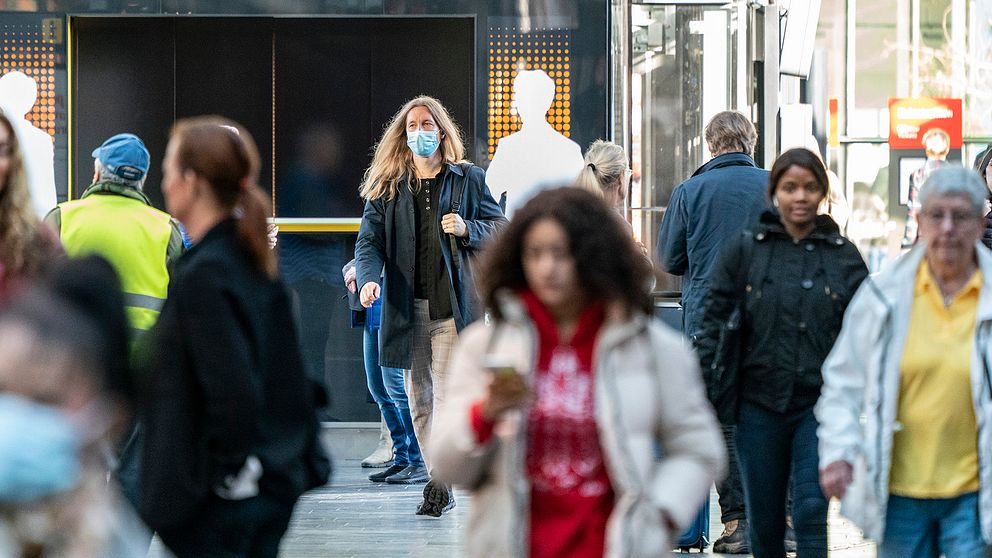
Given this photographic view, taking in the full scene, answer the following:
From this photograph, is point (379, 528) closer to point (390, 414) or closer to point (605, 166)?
point (390, 414)

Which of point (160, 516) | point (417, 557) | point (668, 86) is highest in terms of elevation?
point (668, 86)

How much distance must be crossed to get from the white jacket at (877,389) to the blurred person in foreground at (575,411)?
117cm

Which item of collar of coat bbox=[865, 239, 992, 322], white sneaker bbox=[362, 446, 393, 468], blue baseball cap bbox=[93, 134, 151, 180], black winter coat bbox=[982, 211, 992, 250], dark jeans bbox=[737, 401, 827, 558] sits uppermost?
blue baseball cap bbox=[93, 134, 151, 180]

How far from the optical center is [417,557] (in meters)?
7.55

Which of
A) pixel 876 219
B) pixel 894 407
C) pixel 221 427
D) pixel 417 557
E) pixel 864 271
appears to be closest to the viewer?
pixel 221 427

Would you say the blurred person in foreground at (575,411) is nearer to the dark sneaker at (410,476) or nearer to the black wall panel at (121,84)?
A: the dark sneaker at (410,476)

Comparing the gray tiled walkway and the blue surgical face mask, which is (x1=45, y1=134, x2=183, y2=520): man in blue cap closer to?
the gray tiled walkway

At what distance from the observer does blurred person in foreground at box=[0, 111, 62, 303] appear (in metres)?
4.85

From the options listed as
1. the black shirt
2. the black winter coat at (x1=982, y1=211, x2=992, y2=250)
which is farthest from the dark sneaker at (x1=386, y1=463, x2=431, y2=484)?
the black winter coat at (x1=982, y1=211, x2=992, y2=250)

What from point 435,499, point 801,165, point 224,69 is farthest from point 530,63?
point 801,165

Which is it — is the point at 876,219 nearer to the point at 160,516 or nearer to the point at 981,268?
the point at 981,268

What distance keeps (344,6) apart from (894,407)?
8243 mm

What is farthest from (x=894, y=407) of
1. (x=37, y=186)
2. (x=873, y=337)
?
(x=37, y=186)

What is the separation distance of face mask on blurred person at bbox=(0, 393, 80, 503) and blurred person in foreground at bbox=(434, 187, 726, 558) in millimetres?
877
